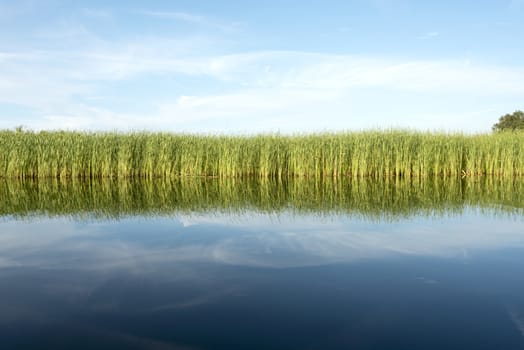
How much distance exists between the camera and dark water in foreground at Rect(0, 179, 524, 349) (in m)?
2.99

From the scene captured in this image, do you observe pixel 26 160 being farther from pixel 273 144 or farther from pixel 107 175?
pixel 273 144

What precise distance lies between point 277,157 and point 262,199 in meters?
6.91

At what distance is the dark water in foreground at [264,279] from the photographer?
2.99m

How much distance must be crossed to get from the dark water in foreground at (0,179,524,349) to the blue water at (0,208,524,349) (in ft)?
0.05

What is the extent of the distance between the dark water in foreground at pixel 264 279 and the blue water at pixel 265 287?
1cm

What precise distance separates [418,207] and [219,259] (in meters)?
4.84

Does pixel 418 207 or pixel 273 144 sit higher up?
pixel 273 144

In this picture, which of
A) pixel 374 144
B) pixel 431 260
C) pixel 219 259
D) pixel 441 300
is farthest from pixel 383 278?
pixel 374 144

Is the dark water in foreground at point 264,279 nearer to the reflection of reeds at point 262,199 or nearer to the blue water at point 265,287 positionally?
the blue water at point 265,287

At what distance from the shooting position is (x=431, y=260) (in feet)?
15.6
